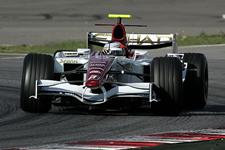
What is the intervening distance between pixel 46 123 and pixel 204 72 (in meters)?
3.76

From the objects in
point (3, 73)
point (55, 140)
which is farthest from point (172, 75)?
point (3, 73)

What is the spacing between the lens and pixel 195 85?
14492 mm

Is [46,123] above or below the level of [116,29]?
below

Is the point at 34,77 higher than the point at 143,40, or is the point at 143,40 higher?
the point at 143,40

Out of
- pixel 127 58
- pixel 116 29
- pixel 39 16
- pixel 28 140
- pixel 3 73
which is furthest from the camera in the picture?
pixel 39 16

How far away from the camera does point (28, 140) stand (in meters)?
10.4

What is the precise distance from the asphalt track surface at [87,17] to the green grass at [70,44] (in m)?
1.97

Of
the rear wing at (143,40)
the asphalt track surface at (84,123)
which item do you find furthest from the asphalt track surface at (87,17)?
the asphalt track surface at (84,123)

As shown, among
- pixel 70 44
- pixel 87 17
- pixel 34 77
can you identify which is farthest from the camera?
pixel 87 17

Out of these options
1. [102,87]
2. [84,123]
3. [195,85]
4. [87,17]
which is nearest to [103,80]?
[102,87]

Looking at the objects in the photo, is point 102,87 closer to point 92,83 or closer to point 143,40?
point 92,83

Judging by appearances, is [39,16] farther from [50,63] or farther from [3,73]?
[50,63]

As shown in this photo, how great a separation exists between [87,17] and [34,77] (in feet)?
94.3

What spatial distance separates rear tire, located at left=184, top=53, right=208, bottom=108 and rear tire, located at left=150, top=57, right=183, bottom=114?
4.79 feet
